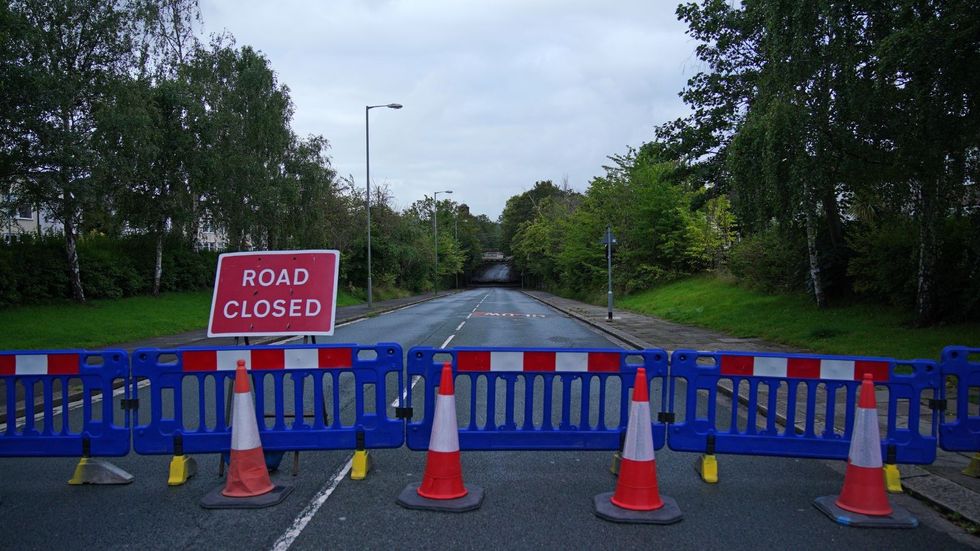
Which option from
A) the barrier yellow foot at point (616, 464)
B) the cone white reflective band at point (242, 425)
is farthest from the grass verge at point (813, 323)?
the cone white reflective band at point (242, 425)

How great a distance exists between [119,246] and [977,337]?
26.7 metres

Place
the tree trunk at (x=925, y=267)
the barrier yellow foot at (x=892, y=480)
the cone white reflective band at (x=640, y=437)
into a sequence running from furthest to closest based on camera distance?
the tree trunk at (x=925, y=267) < the barrier yellow foot at (x=892, y=480) < the cone white reflective band at (x=640, y=437)

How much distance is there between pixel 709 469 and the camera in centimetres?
516

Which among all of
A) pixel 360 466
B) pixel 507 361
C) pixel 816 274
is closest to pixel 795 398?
pixel 507 361

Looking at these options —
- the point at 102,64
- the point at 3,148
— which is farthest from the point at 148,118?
the point at 3,148

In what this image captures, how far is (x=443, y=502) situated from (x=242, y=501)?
1501mm

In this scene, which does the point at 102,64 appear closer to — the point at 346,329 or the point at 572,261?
the point at 346,329

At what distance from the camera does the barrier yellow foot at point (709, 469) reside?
5.12m

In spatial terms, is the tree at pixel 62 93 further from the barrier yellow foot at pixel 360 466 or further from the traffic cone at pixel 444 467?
the traffic cone at pixel 444 467

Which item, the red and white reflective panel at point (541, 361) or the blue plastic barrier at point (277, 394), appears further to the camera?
the red and white reflective panel at point (541, 361)

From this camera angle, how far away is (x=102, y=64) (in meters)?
18.8

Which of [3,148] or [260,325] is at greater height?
[3,148]

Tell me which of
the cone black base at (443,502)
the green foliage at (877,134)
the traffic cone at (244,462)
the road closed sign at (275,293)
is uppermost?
the green foliage at (877,134)

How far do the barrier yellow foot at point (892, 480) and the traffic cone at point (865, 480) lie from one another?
1.73ft
